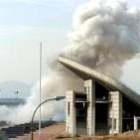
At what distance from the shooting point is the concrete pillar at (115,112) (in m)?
99.7

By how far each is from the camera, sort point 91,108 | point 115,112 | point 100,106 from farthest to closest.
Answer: point 100,106 → point 91,108 → point 115,112

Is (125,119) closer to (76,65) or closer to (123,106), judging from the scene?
(123,106)

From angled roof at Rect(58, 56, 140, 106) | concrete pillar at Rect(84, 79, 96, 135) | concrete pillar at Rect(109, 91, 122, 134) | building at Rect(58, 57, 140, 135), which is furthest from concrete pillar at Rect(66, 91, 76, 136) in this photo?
concrete pillar at Rect(109, 91, 122, 134)

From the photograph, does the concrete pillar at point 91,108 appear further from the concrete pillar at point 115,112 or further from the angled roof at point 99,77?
the concrete pillar at point 115,112

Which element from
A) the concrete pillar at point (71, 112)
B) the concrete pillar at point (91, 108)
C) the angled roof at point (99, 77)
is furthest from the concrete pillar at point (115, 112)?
the concrete pillar at point (71, 112)

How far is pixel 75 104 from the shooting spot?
103 m

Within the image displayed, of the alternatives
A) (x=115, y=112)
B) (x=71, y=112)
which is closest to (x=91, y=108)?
(x=71, y=112)

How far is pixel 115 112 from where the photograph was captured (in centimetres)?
10119

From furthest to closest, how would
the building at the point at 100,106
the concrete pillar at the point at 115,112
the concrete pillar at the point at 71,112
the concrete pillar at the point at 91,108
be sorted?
the concrete pillar at the point at 91,108 → the concrete pillar at the point at 71,112 → the building at the point at 100,106 → the concrete pillar at the point at 115,112

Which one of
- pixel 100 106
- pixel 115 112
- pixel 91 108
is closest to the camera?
pixel 115 112

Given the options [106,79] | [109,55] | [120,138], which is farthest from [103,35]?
[120,138]

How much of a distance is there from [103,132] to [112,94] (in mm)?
6529

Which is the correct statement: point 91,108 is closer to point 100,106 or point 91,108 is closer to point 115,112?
point 100,106

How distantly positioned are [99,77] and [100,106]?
4888 mm
